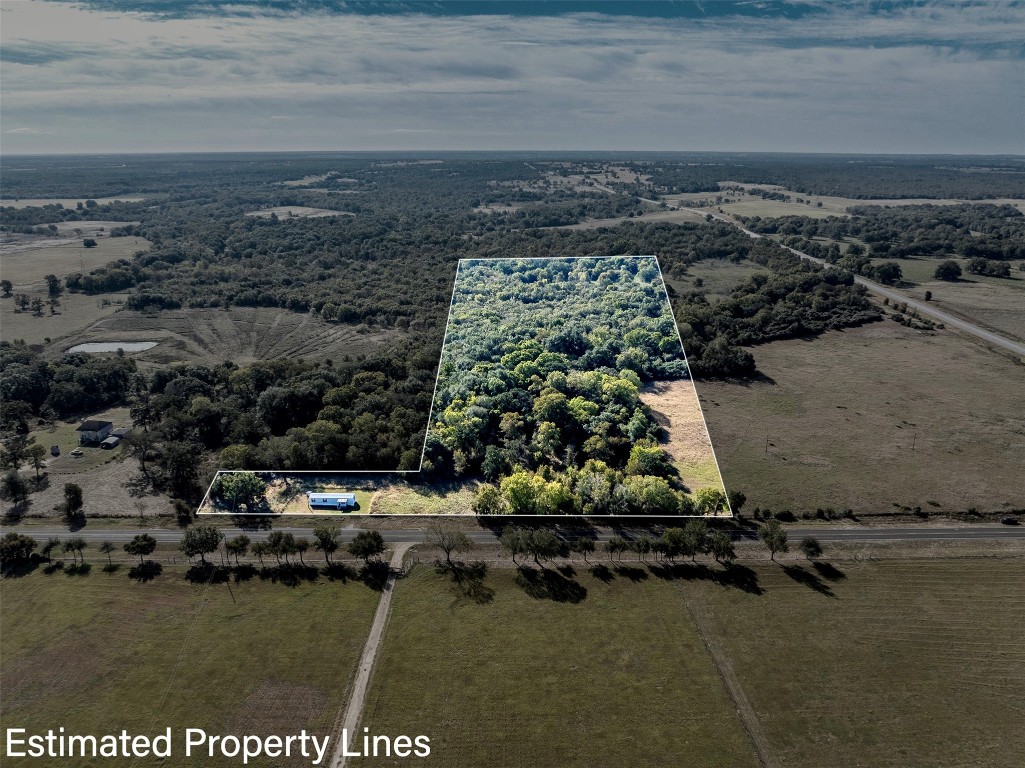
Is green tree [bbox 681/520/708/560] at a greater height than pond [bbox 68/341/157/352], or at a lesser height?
greater

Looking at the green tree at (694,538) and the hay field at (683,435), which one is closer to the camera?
the hay field at (683,435)

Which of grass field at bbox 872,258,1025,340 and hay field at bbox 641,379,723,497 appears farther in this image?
grass field at bbox 872,258,1025,340

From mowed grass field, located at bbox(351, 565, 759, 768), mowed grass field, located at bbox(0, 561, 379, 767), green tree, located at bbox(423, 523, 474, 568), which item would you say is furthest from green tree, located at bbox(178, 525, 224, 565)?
green tree, located at bbox(423, 523, 474, 568)

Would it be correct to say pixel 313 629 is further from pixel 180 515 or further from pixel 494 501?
pixel 180 515

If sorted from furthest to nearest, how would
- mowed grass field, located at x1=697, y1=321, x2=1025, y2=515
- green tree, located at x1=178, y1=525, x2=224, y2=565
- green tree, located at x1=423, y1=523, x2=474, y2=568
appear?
mowed grass field, located at x1=697, y1=321, x2=1025, y2=515 → green tree, located at x1=178, y1=525, x2=224, y2=565 → green tree, located at x1=423, y1=523, x2=474, y2=568

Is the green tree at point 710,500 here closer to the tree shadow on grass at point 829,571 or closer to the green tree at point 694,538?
the green tree at point 694,538

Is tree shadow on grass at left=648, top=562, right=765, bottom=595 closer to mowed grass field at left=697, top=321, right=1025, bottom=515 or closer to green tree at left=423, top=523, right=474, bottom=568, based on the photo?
mowed grass field at left=697, top=321, right=1025, bottom=515

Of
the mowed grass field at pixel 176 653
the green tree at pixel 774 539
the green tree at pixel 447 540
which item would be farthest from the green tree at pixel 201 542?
the green tree at pixel 774 539

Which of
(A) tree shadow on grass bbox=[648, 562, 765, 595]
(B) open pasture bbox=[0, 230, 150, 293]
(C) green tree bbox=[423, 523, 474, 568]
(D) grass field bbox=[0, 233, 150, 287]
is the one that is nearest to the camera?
(A) tree shadow on grass bbox=[648, 562, 765, 595]

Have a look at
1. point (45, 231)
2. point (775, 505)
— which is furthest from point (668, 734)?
point (45, 231)
